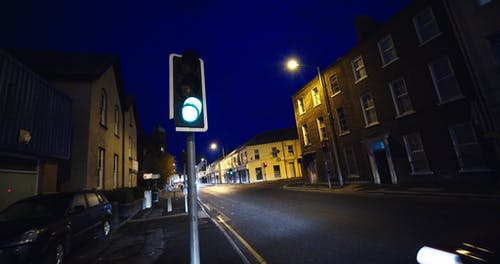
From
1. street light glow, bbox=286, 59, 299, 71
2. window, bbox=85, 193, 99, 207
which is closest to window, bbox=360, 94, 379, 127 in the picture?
street light glow, bbox=286, 59, 299, 71

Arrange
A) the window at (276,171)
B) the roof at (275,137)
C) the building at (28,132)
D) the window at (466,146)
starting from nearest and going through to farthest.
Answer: the building at (28,132) → the window at (466,146) → the window at (276,171) → the roof at (275,137)

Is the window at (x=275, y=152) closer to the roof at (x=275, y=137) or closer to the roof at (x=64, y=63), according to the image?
the roof at (x=275, y=137)

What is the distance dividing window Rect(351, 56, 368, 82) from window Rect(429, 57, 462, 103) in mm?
4781

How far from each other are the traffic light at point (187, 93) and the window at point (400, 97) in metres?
14.8

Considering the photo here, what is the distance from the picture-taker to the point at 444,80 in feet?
39.2

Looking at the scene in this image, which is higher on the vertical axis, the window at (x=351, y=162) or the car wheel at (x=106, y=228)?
the window at (x=351, y=162)

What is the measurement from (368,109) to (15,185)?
19.6m

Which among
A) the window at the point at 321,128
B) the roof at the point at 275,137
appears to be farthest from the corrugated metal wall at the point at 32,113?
the roof at the point at 275,137

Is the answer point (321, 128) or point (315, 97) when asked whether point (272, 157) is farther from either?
point (315, 97)

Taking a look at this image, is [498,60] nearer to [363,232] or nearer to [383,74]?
[383,74]

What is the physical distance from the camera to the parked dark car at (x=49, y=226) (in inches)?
173

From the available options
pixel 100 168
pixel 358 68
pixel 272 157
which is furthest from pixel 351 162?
pixel 272 157

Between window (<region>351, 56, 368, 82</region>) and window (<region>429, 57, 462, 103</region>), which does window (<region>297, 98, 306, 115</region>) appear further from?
window (<region>429, 57, 462, 103</region>)

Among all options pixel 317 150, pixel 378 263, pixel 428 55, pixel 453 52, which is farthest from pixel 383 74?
pixel 378 263
